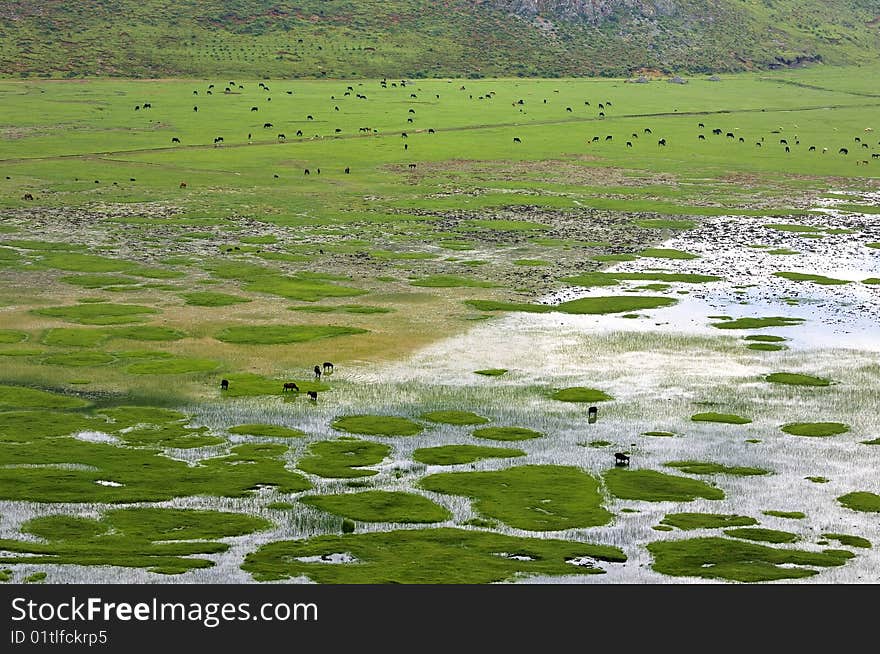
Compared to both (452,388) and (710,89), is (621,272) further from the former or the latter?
(710,89)

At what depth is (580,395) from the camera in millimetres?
37656

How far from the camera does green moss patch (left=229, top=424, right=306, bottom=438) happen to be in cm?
3372

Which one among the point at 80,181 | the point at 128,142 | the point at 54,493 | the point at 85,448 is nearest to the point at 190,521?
the point at 54,493

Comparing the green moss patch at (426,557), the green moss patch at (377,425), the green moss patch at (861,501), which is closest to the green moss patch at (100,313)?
the green moss patch at (377,425)

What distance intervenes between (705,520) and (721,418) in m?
7.82

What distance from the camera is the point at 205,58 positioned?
146 metres

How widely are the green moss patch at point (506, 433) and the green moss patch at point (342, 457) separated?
106 inches

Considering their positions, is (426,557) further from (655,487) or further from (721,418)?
(721,418)

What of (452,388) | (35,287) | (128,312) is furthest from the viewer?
(35,287)

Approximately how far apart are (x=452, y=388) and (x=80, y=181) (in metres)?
45.8

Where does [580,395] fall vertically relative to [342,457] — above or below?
above

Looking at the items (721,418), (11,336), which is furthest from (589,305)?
(11,336)

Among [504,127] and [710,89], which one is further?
[710,89]

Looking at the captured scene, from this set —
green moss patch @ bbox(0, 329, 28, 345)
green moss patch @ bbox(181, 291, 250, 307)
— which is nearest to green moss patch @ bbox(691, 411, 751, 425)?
green moss patch @ bbox(181, 291, 250, 307)
